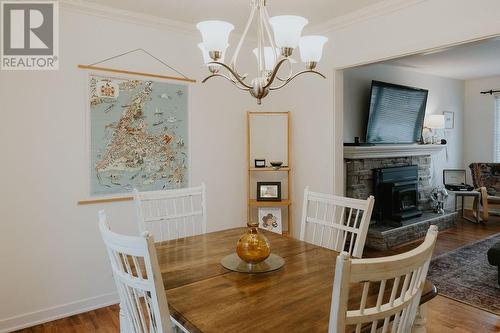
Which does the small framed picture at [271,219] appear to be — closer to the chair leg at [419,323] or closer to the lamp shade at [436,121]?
the chair leg at [419,323]

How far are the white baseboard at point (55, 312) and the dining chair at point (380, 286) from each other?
253 cm

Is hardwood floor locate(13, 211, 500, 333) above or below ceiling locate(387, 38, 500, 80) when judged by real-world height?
below

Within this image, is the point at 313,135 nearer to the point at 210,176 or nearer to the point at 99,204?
the point at 210,176

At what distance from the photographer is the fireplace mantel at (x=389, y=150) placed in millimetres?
4707

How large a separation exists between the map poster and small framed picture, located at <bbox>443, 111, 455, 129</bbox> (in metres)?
5.43

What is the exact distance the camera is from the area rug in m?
3.08

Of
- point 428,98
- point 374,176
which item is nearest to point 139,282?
point 374,176

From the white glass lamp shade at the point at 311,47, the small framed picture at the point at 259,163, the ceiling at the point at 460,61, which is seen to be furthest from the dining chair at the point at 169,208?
the ceiling at the point at 460,61

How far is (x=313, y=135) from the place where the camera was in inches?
143

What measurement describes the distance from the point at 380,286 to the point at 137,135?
103 inches

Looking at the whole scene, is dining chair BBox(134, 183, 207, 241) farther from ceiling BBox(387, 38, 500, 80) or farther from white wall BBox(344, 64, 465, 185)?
ceiling BBox(387, 38, 500, 80)

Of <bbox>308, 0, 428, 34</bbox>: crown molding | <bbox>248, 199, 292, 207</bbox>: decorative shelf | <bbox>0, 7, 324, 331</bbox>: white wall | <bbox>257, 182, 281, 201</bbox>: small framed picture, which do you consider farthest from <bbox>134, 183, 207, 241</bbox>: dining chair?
<bbox>308, 0, 428, 34</bbox>: crown molding

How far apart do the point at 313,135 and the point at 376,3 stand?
1.32m

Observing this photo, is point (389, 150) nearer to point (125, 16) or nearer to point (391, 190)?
point (391, 190)
